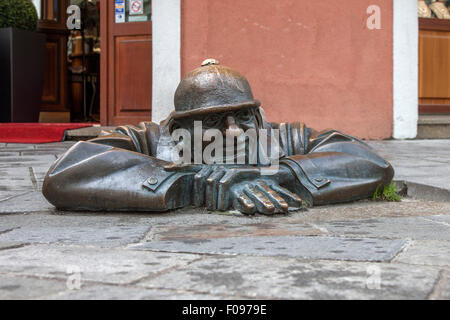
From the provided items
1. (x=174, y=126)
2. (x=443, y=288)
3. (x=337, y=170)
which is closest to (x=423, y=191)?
(x=337, y=170)

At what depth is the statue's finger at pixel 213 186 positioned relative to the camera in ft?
9.47

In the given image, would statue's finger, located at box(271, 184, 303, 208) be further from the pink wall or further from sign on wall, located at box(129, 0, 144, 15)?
sign on wall, located at box(129, 0, 144, 15)

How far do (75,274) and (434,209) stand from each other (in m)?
2.07

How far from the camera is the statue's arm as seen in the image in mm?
2904

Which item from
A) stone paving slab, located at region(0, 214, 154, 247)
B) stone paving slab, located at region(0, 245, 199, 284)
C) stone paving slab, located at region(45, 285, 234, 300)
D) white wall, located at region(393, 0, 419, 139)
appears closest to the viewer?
stone paving slab, located at region(45, 285, 234, 300)

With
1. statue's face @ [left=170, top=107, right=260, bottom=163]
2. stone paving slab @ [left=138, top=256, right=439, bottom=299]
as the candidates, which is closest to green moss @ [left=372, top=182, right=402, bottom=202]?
statue's face @ [left=170, top=107, right=260, bottom=163]

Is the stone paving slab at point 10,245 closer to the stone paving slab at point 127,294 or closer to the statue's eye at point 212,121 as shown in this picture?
the stone paving slab at point 127,294

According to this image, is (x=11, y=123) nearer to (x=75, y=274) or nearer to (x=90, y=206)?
(x=90, y=206)

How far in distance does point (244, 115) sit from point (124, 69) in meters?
4.77

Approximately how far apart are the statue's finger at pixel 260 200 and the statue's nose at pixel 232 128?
0.27 m

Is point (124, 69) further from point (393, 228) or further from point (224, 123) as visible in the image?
point (393, 228)

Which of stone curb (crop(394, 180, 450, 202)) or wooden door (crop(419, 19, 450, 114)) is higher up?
wooden door (crop(419, 19, 450, 114))

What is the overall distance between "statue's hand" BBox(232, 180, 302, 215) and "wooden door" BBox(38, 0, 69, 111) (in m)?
8.74

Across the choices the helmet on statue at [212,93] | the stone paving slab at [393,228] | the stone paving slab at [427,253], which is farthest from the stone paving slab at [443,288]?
the helmet on statue at [212,93]
